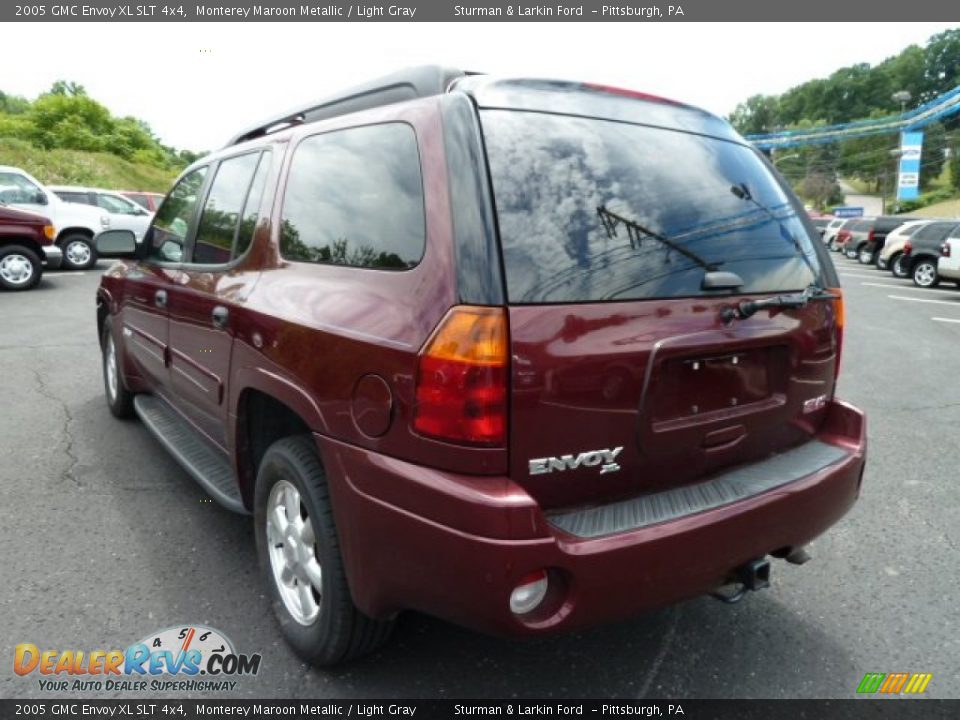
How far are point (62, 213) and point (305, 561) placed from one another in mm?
14727

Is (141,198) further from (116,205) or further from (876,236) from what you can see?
(876,236)

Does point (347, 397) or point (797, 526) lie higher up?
point (347, 397)

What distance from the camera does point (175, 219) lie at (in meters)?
3.74

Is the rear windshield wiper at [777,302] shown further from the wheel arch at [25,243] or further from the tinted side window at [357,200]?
the wheel arch at [25,243]

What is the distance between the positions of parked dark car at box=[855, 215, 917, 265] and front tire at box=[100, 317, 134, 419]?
77.8 feet

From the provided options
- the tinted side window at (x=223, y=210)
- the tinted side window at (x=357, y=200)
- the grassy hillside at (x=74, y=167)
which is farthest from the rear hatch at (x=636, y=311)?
the grassy hillside at (x=74, y=167)

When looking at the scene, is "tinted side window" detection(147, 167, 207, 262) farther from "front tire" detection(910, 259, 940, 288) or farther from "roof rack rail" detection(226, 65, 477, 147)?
"front tire" detection(910, 259, 940, 288)

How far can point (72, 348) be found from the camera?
7242 millimetres

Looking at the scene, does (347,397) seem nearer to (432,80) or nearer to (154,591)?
(432,80)

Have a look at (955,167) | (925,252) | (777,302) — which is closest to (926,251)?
(925,252)

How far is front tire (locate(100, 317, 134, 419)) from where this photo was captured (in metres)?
4.64

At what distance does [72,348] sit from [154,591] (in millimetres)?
5581

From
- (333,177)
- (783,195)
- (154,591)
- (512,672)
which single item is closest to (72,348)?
(154,591)

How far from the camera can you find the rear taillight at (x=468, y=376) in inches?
66.0
